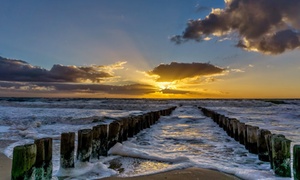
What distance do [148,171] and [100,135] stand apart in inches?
Result: 65.8

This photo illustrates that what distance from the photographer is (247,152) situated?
7.11m

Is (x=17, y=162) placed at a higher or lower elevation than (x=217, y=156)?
higher

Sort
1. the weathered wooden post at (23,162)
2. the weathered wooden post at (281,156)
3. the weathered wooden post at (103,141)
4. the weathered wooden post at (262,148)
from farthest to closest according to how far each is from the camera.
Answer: the weathered wooden post at (103,141), the weathered wooden post at (262,148), the weathered wooden post at (281,156), the weathered wooden post at (23,162)

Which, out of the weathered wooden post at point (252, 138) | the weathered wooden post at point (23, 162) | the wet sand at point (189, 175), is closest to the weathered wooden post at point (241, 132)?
the weathered wooden post at point (252, 138)

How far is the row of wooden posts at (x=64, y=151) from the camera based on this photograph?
3.50 m

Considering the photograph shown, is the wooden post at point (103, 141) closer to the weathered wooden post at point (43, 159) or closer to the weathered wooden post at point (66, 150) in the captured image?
the weathered wooden post at point (66, 150)

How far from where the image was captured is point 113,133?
285 inches

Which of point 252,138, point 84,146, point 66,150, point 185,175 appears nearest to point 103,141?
point 84,146

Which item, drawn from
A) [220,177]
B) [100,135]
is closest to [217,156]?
[220,177]

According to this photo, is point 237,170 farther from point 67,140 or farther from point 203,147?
point 67,140

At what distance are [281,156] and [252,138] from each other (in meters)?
2.27

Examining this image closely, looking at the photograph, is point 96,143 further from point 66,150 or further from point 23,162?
point 23,162

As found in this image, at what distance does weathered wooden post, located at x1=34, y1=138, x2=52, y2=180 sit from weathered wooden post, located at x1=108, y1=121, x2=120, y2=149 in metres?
2.62

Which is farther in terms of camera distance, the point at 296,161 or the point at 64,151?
the point at 64,151
